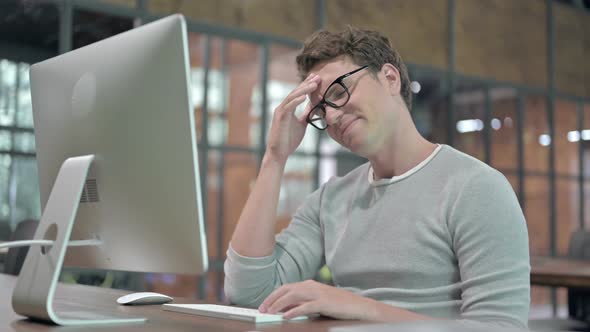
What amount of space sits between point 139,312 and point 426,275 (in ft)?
2.13

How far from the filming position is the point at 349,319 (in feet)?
4.41

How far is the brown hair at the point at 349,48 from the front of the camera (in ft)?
5.75

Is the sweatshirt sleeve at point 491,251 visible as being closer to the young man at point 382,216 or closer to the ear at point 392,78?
the young man at point 382,216

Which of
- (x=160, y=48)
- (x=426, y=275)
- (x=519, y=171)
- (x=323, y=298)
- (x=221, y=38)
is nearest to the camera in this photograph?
(x=160, y=48)

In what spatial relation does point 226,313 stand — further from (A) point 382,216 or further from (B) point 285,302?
(A) point 382,216

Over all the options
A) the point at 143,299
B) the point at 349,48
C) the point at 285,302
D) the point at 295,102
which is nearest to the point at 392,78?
the point at 349,48

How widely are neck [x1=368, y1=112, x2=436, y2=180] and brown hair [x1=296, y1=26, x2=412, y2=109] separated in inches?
6.5

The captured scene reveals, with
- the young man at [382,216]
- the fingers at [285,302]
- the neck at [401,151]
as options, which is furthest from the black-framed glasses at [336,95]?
the fingers at [285,302]

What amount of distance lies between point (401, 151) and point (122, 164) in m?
0.78

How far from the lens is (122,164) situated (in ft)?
4.13

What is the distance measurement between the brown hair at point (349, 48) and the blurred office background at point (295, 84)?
1878 millimetres

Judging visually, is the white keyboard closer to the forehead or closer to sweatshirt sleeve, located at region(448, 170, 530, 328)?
sweatshirt sleeve, located at region(448, 170, 530, 328)

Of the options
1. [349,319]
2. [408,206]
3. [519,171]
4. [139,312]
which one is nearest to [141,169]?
[139,312]

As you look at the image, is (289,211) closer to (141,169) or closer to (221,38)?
(221,38)
